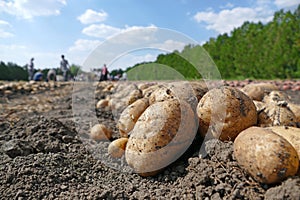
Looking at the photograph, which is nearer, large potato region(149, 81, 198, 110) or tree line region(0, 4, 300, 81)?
large potato region(149, 81, 198, 110)

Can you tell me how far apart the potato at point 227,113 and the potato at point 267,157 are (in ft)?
1.08

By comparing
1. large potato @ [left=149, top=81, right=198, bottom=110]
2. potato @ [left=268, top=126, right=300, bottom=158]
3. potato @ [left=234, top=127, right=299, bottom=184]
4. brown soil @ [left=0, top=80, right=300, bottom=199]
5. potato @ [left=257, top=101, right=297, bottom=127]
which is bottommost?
brown soil @ [left=0, top=80, right=300, bottom=199]

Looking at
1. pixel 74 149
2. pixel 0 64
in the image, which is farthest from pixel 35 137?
pixel 0 64

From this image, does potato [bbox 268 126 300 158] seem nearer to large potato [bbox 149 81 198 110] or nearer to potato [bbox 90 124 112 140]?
large potato [bbox 149 81 198 110]

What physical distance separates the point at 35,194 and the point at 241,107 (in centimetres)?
189

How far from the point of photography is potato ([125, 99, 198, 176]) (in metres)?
2.29

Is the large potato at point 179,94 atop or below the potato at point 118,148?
atop

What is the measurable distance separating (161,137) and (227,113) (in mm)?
607

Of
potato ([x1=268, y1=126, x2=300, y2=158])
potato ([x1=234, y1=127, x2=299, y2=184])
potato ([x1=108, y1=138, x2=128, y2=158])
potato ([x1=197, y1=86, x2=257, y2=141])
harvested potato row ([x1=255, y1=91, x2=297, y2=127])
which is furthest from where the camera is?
potato ([x1=108, y1=138, x2=128, y2=158])

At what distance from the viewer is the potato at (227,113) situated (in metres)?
2.29

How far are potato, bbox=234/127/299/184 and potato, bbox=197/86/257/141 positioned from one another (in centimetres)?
33

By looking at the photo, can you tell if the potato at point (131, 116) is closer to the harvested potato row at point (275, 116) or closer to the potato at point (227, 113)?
the potato at point (227, 113)

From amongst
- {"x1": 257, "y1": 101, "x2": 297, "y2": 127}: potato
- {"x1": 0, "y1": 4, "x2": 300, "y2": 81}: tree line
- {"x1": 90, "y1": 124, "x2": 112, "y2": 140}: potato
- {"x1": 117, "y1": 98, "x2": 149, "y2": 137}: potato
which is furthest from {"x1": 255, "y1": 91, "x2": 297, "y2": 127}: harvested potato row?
{"x1": 0, "y1": 4, "x2": 300, "y2": 81}: tree line

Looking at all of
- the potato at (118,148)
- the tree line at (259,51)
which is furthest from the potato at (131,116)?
the tree line at (259,51)
